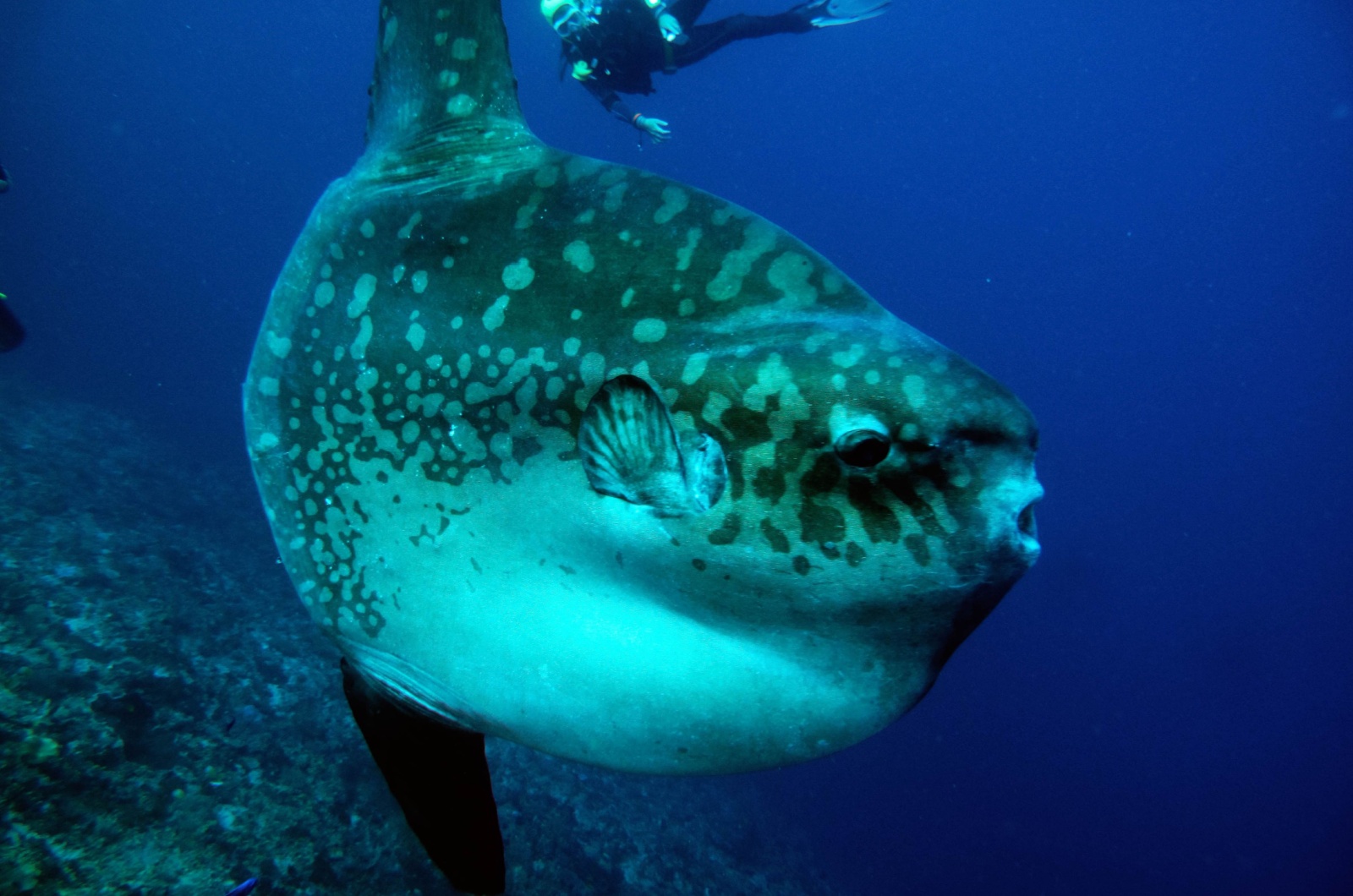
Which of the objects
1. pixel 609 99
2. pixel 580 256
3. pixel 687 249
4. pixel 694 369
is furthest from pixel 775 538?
pixel 609 99

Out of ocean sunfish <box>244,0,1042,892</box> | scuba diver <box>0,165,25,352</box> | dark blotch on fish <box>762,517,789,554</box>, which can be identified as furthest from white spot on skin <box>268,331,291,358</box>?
scuba diver <box>0,165,25,352</box>

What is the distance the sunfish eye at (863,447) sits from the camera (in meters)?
1.27

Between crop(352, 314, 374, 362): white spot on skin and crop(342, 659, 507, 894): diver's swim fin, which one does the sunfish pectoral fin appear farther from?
crop(342, 659, 507, 894): diver's swim fin

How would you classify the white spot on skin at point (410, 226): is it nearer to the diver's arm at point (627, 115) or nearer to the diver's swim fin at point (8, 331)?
the diver's arm at point (627, 115)

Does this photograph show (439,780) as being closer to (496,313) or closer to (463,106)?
(496,313)

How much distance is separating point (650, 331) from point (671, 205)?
12.0 inches

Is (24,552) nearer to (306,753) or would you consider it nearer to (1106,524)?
(306,753)

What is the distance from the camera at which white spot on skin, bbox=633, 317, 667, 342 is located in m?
1.43

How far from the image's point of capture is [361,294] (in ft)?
5.48

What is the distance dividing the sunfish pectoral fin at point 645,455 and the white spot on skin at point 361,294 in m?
0.74

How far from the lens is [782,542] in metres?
1.32

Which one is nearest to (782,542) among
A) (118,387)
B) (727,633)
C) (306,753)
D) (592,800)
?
(727,633)

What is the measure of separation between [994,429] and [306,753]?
6953 millimetres

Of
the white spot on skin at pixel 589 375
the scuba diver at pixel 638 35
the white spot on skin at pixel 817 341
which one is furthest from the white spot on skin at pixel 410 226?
the scuba diver at pixel 638 35
